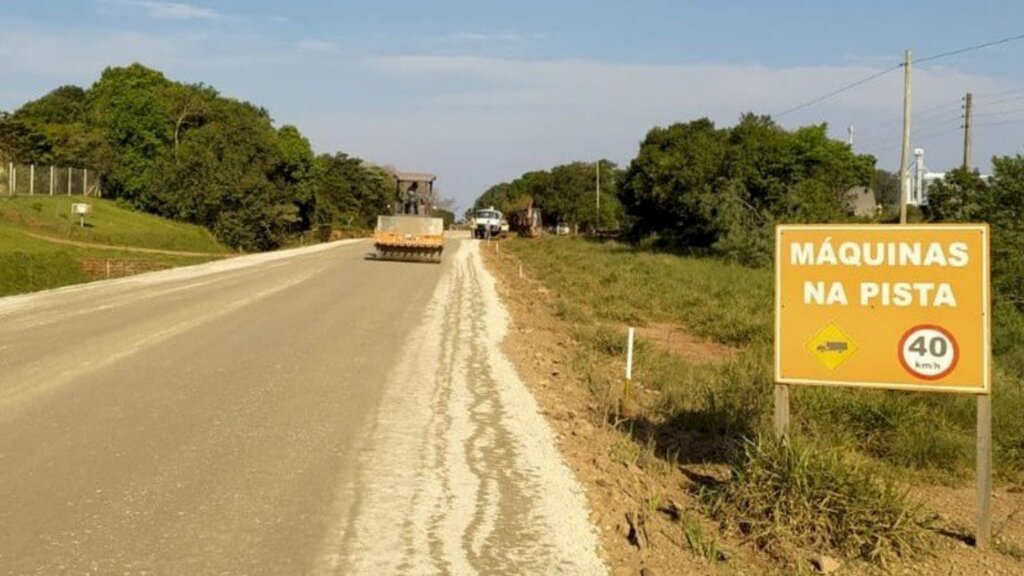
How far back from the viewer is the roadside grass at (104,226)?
47750 millimetres

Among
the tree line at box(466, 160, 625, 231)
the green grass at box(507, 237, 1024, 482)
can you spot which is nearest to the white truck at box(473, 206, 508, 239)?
the tree line at box(466, 160, 625, 231)

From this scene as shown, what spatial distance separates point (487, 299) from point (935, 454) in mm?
16761

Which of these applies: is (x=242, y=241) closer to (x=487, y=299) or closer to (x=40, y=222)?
(x=40, y=222)

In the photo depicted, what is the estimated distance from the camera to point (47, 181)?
62.3 meters

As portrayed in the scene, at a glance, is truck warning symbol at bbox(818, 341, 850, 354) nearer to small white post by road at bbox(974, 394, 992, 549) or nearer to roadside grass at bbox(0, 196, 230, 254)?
small white post by road at bbox(974, 394, 992, 549)

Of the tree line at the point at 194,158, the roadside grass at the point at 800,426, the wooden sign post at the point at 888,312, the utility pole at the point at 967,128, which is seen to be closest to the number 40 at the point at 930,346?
the wooden sign post at the point at 888,312

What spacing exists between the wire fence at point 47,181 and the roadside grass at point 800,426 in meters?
46.0

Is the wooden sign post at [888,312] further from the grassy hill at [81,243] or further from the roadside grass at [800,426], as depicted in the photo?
the grassy hill at [81,243]

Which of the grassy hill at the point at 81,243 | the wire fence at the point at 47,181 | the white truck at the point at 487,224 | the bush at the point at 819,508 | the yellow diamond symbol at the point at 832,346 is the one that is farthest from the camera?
the white truck at the point at 487,224

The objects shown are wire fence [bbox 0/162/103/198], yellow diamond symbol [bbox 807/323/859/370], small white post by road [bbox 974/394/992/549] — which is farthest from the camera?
wire fence [bbox 0/162/103/198]

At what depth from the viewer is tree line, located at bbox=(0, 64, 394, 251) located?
66938 mm

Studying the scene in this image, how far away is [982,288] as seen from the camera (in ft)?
20.1

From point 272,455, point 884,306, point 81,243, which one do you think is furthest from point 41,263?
point 884,306

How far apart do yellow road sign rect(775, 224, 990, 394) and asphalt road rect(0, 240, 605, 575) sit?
1.95 meters
